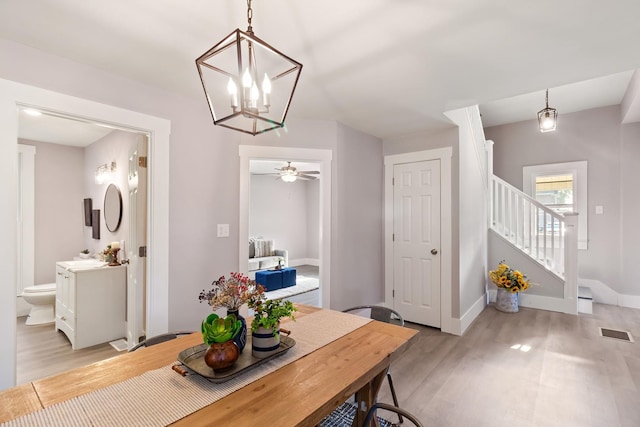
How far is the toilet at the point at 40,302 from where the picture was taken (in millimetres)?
3803

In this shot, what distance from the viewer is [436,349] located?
3.10 meters

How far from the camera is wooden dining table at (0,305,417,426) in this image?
3.20ft

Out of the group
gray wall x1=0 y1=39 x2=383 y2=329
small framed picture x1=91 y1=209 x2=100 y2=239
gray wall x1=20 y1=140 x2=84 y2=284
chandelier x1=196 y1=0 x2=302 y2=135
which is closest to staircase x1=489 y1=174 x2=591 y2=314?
gray wall x1=0 y1=39 x2=383 y2=329

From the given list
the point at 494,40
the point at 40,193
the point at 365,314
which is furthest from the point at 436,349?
the point at 40,193

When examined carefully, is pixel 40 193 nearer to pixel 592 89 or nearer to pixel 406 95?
pixel 406 95

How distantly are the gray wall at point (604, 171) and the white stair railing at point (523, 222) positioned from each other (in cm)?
59

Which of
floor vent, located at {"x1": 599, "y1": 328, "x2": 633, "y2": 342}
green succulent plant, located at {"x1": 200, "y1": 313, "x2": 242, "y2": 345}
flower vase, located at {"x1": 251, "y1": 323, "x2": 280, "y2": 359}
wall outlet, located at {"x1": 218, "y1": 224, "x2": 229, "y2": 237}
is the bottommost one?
floor vent, located at {"x1": 599, "y1": 328, "x2": 633, "y2": 342}

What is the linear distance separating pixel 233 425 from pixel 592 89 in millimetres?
5775

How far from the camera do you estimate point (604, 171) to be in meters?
4.84

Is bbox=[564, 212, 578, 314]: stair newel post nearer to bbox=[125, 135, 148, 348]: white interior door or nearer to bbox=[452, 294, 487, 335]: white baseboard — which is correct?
bbox=[452, 294, 487, 335]: white baseboard

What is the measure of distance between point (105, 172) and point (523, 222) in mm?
6028

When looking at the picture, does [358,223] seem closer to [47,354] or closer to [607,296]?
[47,354]

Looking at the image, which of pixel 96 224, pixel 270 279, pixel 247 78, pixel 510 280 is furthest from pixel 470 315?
pixel 96 224

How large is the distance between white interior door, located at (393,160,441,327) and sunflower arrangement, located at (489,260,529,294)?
4.32ft
